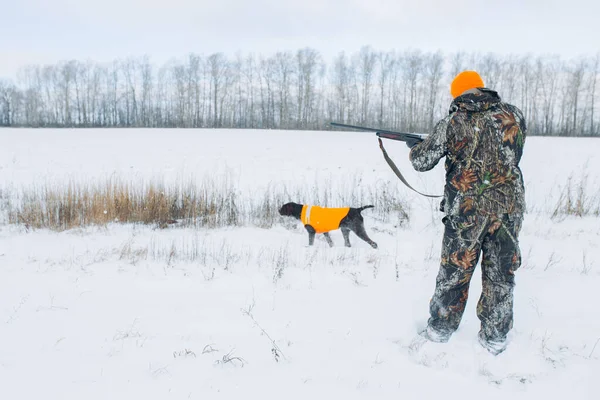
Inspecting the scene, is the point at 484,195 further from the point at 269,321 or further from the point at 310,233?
the point at 310,233

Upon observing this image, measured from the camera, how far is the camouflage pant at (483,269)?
9.01 ft

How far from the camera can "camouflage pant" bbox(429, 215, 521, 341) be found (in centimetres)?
275

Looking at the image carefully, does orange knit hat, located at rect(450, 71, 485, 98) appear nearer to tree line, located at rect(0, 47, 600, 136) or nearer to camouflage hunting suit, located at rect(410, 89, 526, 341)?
camouflage hunting suit, located at rect(410, 89, 526, 341)

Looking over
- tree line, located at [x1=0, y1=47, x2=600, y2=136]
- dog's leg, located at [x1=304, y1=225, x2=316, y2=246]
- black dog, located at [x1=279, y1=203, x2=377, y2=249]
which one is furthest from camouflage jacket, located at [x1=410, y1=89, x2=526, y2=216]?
tree line, located at [x1=0, y1=47, x2=600, y2=136]

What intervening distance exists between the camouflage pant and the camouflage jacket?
97mm

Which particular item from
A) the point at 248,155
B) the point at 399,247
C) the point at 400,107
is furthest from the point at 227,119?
the point at 399,247

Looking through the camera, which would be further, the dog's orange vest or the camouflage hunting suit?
the dog's orange vest

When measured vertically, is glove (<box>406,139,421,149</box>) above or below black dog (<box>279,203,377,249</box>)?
above

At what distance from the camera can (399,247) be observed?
5.87 metres

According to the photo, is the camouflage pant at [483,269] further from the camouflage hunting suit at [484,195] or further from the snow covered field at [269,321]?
the snow covered field at [269,321]

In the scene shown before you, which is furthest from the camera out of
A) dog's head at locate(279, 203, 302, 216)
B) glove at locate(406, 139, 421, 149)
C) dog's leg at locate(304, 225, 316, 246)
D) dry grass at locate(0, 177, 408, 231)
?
dry grass at locate(0, 177, 408, 231)

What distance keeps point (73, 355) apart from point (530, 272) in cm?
458

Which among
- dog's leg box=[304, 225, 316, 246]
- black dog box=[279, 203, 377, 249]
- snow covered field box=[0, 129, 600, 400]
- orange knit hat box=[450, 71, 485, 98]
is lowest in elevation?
snow covered field box=[0, 129, 600, 400]

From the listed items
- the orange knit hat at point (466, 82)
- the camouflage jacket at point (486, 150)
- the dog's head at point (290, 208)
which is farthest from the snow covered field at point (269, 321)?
the orange knit hat at point (466, 82)
